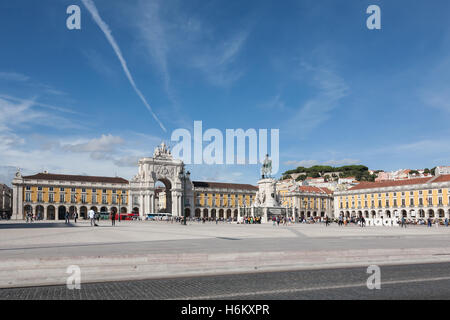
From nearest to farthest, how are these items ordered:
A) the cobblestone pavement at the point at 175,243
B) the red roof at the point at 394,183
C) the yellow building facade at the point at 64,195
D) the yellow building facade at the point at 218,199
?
the cobblestone pavement at the point at 175,243 < the yellow building facade at the point at 64,195 < the red roof at the point at 394,183 < the yellow building facade at the point at 218,199

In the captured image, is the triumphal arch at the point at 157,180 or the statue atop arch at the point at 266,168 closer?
the statue atop arch at the point at 266,168

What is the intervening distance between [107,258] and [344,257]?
6.42 meters

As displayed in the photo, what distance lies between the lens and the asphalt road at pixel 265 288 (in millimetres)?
7148

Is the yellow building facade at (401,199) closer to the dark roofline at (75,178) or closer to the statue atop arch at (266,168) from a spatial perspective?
the statue atop arch at (266,168)

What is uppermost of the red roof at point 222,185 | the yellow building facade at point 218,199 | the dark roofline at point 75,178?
the dark roofline at point 75,178

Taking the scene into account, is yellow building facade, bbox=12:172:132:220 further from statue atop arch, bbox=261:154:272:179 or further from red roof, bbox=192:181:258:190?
statue atop arch, bbox=261:154:272:179

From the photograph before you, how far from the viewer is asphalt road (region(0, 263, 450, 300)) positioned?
23.5 feet

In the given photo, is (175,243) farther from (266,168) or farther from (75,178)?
(75,178)

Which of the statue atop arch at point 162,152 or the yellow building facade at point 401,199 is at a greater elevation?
Result: the statue atop arch at point 162,152

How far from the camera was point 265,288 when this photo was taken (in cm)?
787

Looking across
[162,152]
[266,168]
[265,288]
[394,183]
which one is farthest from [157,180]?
[265,288]

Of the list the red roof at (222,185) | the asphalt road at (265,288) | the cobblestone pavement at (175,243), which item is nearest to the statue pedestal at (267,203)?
the cobblestone pavement at (175,243)
